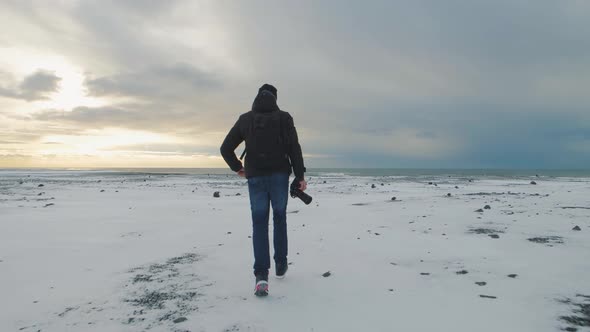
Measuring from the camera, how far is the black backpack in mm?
4391

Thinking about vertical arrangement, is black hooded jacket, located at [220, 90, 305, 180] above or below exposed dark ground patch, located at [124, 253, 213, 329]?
above

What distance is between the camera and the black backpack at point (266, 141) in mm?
4391

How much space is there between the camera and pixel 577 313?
3.30 m

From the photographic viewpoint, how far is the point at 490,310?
3453 millimetres

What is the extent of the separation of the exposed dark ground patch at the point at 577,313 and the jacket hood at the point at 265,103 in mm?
3636

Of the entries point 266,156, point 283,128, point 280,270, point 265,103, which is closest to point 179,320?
point 280,270

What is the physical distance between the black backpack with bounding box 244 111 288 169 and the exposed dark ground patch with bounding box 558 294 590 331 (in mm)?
3212

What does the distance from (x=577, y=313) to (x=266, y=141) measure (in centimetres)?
359

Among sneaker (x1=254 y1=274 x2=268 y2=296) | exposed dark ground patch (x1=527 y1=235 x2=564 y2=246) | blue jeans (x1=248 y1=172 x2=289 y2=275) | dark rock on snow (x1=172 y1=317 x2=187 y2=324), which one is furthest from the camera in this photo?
exposed dark ground patch (x1=527 y1=235 x2=564 y2=246)

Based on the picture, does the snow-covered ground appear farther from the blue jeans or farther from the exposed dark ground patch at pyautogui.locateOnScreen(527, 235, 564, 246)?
the blue jeans

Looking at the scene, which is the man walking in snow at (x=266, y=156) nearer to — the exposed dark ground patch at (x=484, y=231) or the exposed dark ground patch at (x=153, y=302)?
the exposed dark ground patch at (x=153, y=302)

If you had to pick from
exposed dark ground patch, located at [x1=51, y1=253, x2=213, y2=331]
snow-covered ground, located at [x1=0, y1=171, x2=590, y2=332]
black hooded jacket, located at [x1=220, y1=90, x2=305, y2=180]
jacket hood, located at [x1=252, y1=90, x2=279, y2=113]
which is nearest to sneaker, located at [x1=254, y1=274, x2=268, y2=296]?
snow-covered ground, located at [x1=0, y1=171, x2=590, y2=332]

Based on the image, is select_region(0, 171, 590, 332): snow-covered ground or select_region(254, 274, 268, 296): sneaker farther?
select_region(254, 274, 268, 296): sneaker

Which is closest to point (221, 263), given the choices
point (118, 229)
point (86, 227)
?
point (118, 229)
